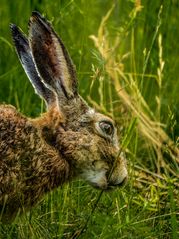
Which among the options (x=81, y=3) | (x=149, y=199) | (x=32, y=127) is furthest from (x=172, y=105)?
(x=32, y=127)

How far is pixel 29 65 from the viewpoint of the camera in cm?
547

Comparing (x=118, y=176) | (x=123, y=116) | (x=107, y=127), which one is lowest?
(x=123, y=116)

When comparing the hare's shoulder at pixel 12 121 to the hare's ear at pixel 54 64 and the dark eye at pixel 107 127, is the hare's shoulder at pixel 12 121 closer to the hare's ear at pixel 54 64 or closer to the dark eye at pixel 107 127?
the hare's ear at pixel 54 64

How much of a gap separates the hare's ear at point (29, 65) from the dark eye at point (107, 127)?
0.28 meters

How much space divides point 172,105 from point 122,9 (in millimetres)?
1106

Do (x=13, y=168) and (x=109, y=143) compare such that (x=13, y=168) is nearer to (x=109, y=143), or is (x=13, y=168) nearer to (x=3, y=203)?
(x=3, y=203)

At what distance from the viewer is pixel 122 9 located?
7.41 metres

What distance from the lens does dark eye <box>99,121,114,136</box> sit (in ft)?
17.4

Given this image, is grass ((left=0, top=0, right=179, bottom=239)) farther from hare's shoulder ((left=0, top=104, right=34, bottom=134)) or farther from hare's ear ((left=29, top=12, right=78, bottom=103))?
hare's shoulder ((left=0, top=104, right=34, bottom=134))

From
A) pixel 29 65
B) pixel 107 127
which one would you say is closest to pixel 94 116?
pixel 107 127

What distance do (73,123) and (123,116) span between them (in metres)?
1.07

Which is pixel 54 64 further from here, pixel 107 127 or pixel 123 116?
pixel 123 116

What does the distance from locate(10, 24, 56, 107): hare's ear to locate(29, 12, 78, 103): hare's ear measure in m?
0.11

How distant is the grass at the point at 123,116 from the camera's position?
4.99 meters
